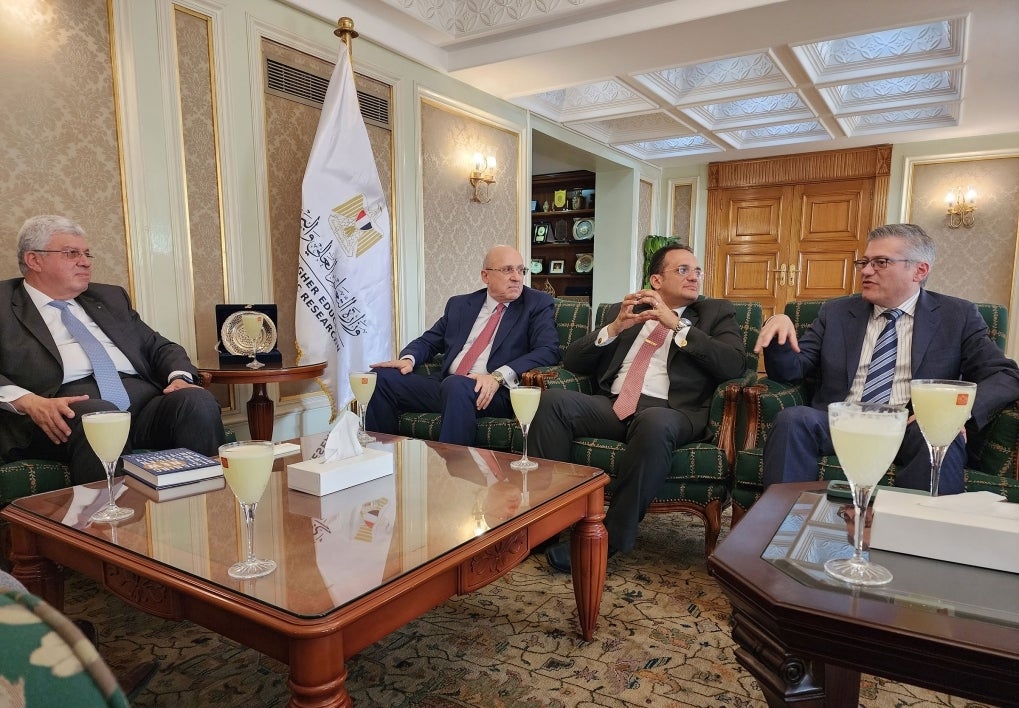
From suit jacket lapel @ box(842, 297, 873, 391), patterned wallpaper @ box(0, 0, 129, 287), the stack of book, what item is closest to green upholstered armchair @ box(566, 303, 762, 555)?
suit jacket lapel @ box(842, 297, 873, 391)

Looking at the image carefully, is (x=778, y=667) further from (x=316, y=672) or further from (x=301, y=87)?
(x=301, y=87)

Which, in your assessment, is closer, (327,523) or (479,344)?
(327,523)

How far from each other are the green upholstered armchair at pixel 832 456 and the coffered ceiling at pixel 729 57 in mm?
2024

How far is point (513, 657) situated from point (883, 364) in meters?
1.57

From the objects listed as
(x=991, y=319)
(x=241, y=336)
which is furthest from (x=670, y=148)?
(x=241, y=336)

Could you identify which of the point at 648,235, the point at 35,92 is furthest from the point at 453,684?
the point at 648,235

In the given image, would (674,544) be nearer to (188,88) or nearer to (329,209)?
(329,209)

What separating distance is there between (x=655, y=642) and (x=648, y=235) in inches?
229

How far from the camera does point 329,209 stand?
3.13 metres

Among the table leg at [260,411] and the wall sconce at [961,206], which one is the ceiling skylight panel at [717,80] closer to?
the wall sconce at [961,206]

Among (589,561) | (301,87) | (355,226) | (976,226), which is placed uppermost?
(301,87)

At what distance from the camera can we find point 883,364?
2168mm

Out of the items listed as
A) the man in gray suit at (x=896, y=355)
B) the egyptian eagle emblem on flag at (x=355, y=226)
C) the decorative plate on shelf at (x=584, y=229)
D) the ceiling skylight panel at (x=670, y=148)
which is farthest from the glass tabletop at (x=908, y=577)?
the decorative plate on shelf at (x=584, y=229)

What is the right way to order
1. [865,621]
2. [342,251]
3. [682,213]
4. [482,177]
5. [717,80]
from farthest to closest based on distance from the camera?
[682,213]
[717,80]
[482,177]
[342,251]
[865,621]
